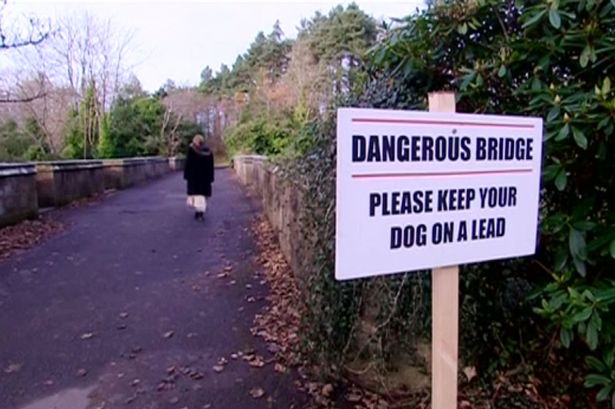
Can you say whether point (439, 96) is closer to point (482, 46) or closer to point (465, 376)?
point (482, 46)

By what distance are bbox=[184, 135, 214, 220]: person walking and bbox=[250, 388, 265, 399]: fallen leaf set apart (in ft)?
24.7

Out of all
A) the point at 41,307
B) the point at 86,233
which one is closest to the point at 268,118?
the point at 86,233

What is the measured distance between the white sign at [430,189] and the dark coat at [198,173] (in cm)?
931

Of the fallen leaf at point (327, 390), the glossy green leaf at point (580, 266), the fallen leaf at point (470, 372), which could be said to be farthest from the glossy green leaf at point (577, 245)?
the fallen leaf at point (327, 390)

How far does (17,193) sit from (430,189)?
9.40 meters

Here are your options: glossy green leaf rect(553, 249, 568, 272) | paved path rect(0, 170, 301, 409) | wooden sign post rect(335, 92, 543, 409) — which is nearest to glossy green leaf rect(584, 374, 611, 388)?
glossy green leaf rect(553, 249, 568, 272)

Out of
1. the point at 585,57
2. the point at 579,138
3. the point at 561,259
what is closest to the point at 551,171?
the point at 579,138

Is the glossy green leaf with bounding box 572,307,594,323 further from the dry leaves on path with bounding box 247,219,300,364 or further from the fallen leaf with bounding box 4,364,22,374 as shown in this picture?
the fallen leaf with bounding box 4,364,22,374

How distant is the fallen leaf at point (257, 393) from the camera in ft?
11.3

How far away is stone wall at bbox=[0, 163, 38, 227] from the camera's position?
8.71m

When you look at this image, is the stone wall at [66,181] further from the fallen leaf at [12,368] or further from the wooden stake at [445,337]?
the wooden stake at [445,337]

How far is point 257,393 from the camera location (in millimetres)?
3469

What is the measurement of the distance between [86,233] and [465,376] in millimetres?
7767

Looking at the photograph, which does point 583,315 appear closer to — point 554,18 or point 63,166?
point 554,18
